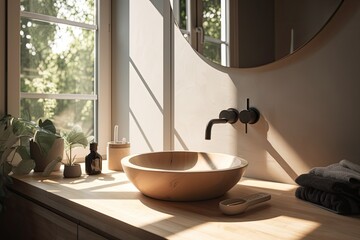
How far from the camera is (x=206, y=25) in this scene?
1541 mm

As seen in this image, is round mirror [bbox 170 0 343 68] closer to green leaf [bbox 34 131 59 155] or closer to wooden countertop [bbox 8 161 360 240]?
wooden countertop [bbox 8 161 360 240]

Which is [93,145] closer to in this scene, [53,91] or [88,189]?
[88,189]

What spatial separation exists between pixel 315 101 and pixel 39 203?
1.11m

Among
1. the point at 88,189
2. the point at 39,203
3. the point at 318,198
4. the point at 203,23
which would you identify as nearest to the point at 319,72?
the point at 318,198

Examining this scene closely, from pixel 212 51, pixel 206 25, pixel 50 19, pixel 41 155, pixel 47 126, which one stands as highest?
pixel 50 19

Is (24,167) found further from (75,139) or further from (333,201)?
(333,201)

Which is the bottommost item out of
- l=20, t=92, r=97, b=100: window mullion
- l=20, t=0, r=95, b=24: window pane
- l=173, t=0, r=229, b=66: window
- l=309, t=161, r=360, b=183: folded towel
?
l=309, t=161, r=360, b=183: folded towel

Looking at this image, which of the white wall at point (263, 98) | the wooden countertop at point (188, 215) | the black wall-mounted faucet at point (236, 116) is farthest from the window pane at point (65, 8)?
the black wall-mounted faucet at point (236, 116)

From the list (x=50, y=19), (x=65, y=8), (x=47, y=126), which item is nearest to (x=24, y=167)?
(x=47, y=126)

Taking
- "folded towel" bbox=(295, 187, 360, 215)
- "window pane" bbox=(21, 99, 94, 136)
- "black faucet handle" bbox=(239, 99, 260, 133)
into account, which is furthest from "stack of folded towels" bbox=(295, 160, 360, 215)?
"window pane" bbox=(21, 99, 94, 136)

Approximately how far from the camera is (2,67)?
167 cm

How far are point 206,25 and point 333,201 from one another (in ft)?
3.06

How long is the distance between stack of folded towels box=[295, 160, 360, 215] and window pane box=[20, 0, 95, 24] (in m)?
1.52

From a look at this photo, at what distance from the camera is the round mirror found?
3.93 feet
